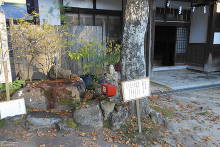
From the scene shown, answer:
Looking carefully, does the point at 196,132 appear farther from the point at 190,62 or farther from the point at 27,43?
the point at 190,62

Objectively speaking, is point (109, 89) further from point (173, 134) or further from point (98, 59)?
point (98, 59)

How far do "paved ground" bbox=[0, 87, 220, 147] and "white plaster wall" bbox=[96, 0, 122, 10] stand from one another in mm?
4740

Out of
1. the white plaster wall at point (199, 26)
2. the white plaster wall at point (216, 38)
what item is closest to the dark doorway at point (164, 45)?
the white plaster wall at point (199, 26)

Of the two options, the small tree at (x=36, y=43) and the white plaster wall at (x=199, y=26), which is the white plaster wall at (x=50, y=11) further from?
the white plaster wall at (x=199, y=26)

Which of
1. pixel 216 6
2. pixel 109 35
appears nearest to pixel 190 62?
pixel 216 6

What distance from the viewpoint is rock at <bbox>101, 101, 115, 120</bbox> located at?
12.7 feet

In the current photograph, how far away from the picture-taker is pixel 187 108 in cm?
519

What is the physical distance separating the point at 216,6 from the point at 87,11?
631cm

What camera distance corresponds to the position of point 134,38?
12.3ft

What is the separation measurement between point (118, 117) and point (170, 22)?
7631 millimetres

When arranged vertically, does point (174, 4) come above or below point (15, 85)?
above

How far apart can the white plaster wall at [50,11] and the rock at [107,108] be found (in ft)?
14.2

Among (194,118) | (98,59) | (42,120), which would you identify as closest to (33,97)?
(42,120)

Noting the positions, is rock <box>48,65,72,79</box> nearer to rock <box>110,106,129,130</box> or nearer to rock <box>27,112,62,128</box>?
rock <box>27,112,62,128</box>
